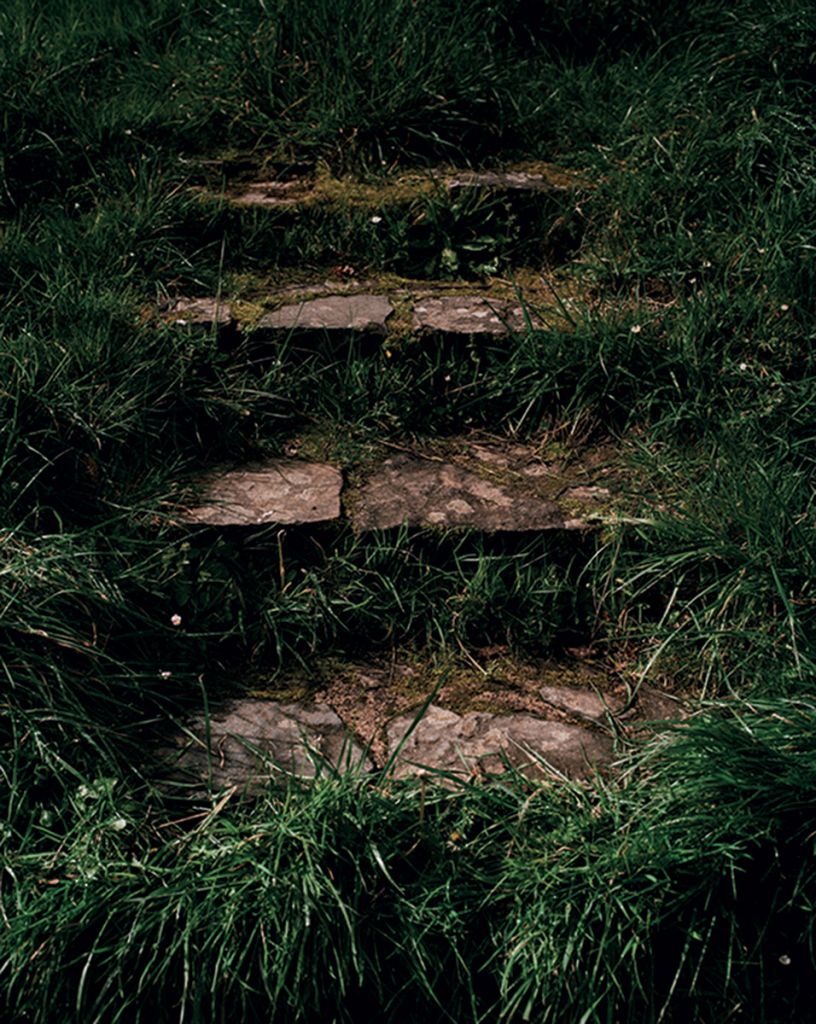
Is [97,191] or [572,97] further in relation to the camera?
[572,97]

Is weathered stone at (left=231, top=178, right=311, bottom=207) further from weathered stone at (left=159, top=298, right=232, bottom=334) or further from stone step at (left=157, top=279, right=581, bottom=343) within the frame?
weathered stone at (left=159, top=298, right=232, bottom=334)

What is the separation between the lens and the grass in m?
1.93

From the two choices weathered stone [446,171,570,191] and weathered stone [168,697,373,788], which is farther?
weathered stone [446,171,570,191]

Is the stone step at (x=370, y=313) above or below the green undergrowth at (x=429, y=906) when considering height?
above

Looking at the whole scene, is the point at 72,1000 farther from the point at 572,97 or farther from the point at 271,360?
the point at 572,97

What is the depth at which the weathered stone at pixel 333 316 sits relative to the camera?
3148mm

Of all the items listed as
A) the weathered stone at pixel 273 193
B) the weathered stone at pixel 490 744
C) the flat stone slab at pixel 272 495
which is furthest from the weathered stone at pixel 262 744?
the weathered stone at pixel 273 193

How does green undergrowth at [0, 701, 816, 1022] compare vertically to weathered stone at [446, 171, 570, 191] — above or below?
below

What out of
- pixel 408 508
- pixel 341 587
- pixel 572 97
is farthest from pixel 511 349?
pixel 572 97

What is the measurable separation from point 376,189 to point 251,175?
18.9 inches

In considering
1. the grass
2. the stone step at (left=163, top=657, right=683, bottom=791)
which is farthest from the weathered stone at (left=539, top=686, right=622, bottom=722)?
the grass

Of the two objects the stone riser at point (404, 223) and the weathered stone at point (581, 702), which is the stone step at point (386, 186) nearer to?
the stone riser at point (404, 223)

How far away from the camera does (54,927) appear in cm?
189

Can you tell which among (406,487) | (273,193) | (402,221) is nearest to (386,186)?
(402,221)
